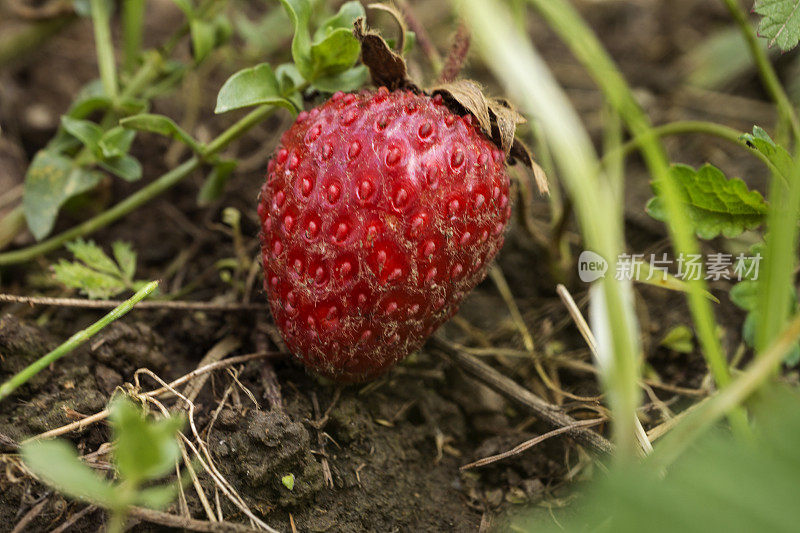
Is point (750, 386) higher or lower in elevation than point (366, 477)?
higher

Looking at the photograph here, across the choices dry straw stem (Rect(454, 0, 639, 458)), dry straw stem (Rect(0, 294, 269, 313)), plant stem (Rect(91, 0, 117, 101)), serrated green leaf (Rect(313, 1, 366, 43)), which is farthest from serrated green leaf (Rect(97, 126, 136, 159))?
dry straw stem (Rect(454, 0, 639, 458))

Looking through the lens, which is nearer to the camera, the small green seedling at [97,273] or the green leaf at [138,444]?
A: the green leaf at [138,444]

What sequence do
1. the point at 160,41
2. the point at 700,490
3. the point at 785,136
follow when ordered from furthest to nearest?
Result: the point at 160,41 < the point at 785,136 < the point at 700,490

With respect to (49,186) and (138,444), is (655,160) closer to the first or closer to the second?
(138,444)

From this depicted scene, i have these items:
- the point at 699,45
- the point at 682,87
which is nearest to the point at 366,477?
the point at 682,87

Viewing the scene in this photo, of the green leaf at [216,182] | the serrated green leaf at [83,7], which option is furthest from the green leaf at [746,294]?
the serrated green leaf at [83,7]

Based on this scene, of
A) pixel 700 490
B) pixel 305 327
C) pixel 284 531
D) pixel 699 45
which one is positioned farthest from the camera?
pixel 699 45

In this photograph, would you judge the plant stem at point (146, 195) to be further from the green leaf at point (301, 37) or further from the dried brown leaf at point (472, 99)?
the dried brown leaf at point (472, 99)

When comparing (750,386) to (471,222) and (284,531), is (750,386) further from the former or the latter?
(284,531)
